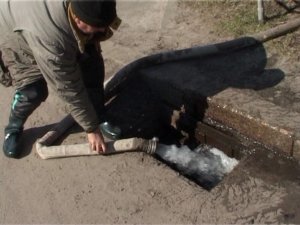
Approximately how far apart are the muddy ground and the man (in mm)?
313

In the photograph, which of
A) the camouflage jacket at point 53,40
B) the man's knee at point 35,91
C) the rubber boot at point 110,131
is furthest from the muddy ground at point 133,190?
the camouflage jacket at point 53,40

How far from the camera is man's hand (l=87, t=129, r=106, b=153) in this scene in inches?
136

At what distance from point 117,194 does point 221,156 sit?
1068 mm

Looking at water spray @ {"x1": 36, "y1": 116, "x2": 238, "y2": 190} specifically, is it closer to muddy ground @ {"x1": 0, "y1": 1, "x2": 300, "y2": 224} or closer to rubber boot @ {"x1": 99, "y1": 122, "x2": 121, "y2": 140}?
muddy ground @ {"x1": 0, "y1": 1, "x2": 300, "y2": 224}

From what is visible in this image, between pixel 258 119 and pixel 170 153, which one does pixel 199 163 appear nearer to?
pixel 170 153

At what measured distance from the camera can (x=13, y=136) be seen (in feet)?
13.0

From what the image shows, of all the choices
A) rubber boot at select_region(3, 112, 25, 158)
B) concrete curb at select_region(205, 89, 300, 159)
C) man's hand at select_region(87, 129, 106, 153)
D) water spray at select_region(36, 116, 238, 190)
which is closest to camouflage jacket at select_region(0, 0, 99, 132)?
man's hand at select_region(87, 129, 106, 153)

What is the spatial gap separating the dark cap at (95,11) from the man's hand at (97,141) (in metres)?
0.97

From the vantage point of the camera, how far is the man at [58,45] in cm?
283

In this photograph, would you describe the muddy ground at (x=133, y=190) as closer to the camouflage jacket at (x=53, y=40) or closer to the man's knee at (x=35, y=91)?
the man's knee at (x=35, y=91)

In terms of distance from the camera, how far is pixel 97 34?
9.99 ft

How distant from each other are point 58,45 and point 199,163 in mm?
1670

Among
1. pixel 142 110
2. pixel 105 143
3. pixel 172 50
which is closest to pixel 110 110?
pixel 142 110

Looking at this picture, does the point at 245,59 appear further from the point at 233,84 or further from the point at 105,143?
the point at 105,143
